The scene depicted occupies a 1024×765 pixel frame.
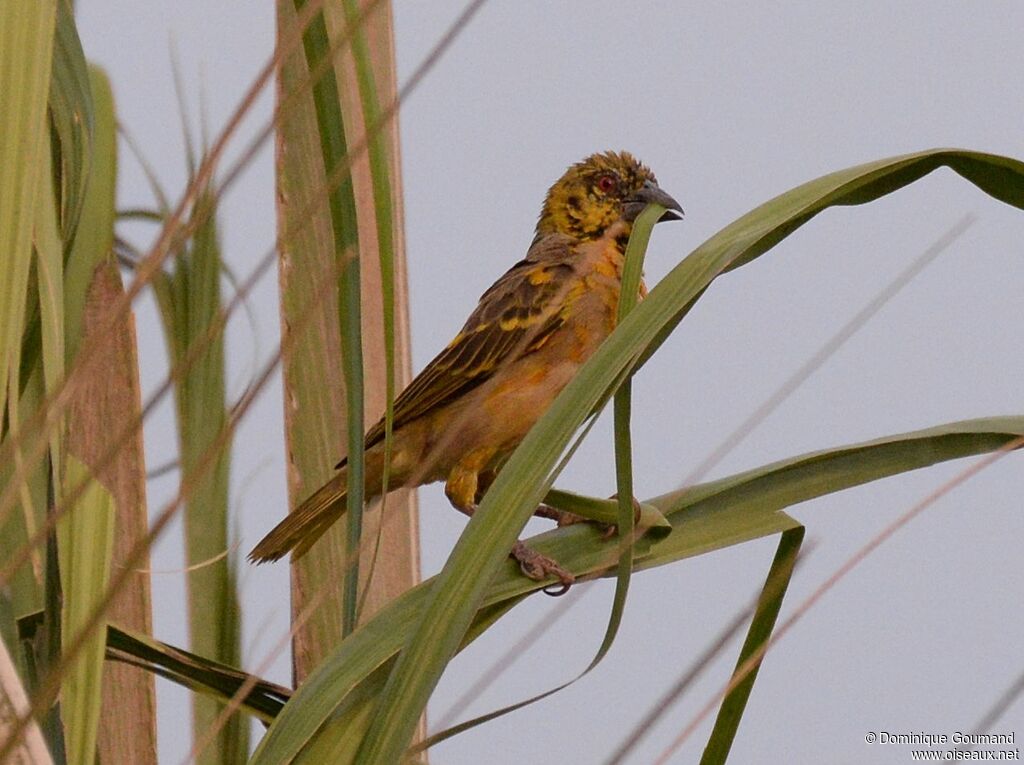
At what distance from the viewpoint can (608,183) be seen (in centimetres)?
234

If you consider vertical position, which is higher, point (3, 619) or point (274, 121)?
point (274, 121)

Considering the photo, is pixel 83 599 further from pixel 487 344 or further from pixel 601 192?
pixel 601 192

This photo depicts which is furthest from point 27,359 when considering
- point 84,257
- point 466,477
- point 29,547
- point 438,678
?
A: point 466,477

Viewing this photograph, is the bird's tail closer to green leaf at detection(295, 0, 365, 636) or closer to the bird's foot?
the bird's foot

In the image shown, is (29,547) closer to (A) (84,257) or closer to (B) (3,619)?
(B) (3,619)

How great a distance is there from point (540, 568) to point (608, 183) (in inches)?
56.4

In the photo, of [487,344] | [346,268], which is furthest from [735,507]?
[487,344]

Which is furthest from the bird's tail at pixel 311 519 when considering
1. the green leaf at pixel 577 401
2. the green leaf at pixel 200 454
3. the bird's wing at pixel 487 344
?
the green leaf at pixel 577 401

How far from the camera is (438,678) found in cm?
61

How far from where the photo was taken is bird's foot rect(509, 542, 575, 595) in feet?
2.95

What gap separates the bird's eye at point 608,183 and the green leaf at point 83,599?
162 cm

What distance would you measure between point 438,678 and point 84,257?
0.66 m

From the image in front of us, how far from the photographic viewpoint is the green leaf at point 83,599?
78 cm

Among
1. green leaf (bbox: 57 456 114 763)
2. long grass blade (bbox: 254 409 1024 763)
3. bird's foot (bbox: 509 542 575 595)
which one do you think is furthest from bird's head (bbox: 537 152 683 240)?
green leaf (bbox: 57 456 114 763)
